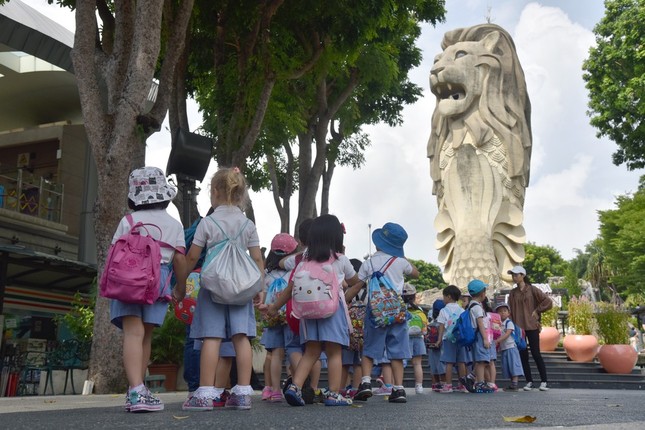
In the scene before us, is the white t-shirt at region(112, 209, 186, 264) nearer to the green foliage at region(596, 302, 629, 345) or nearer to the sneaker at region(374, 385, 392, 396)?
the sneaker at region(374, 385, 392, 396)

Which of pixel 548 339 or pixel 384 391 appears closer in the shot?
pixel 384 391

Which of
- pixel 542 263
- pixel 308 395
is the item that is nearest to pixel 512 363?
pixel 308 395

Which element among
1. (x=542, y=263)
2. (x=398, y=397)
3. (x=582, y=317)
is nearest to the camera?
(x=398, y=397)

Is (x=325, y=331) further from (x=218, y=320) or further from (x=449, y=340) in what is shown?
(x=449, y=340)

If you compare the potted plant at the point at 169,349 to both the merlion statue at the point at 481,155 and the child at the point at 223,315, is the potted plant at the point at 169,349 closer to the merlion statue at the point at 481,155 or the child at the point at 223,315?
the child at the point at 223,315

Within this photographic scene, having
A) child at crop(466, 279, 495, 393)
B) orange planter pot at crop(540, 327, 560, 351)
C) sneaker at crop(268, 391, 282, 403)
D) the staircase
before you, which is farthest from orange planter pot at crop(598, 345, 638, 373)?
sneaker at crop(268, 391, 282, 403)

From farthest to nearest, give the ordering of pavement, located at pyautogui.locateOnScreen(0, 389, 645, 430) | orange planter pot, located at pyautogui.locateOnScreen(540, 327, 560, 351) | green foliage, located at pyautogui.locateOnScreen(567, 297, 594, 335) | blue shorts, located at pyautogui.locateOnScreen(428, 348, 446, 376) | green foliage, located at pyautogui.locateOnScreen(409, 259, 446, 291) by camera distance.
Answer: green foliage, located at pyautogui.locateOnScreen(409, 259, 446, 291), orange planter pot, located at pyautogui.locateOnScreen(540, 327, 560, 351), green foliage, located at pyautogui.locateOnScreen(567, 297, 594, 335), blue shorts, located at pyautogui.locateOnScreen(428, 348, 446, 376), pavement, located at pyautogui.locateOnScreen(0, 389, 645, 430)

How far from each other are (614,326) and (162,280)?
1193 centimetres

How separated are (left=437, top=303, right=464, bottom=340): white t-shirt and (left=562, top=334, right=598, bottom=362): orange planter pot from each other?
6.75 metres

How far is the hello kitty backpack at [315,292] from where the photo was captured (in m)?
5.45

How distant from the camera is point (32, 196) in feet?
62.6

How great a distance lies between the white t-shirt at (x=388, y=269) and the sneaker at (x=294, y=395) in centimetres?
148

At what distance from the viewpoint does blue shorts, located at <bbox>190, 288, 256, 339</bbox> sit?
5008 millimetres

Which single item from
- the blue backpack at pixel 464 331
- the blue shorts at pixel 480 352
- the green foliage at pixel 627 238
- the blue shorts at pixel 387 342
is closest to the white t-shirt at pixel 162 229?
the blue shorts at pixel 387 342
